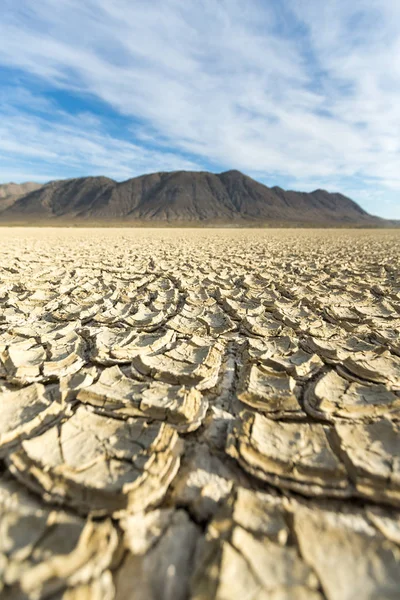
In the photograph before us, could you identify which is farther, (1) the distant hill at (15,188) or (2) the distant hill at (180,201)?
(1) the distant hill at (15,188)

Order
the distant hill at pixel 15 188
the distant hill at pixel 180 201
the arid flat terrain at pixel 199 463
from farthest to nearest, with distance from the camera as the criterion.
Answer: the distant hill at pixel 15 188, the distant hill at pixel 180 201, the arid flat terrain at pixel 199 463

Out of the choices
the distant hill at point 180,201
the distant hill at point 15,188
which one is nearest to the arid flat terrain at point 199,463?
the distant hill at point 180,201

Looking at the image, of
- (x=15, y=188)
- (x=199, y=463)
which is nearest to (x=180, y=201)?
(x=199, y=463)

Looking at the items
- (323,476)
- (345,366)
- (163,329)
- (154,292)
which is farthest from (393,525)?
(154,292)

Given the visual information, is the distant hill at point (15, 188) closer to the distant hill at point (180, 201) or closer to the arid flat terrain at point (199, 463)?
the distant hill at point (180, 201)

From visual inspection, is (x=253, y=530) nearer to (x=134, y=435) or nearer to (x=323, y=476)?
(x=323, y=476)
